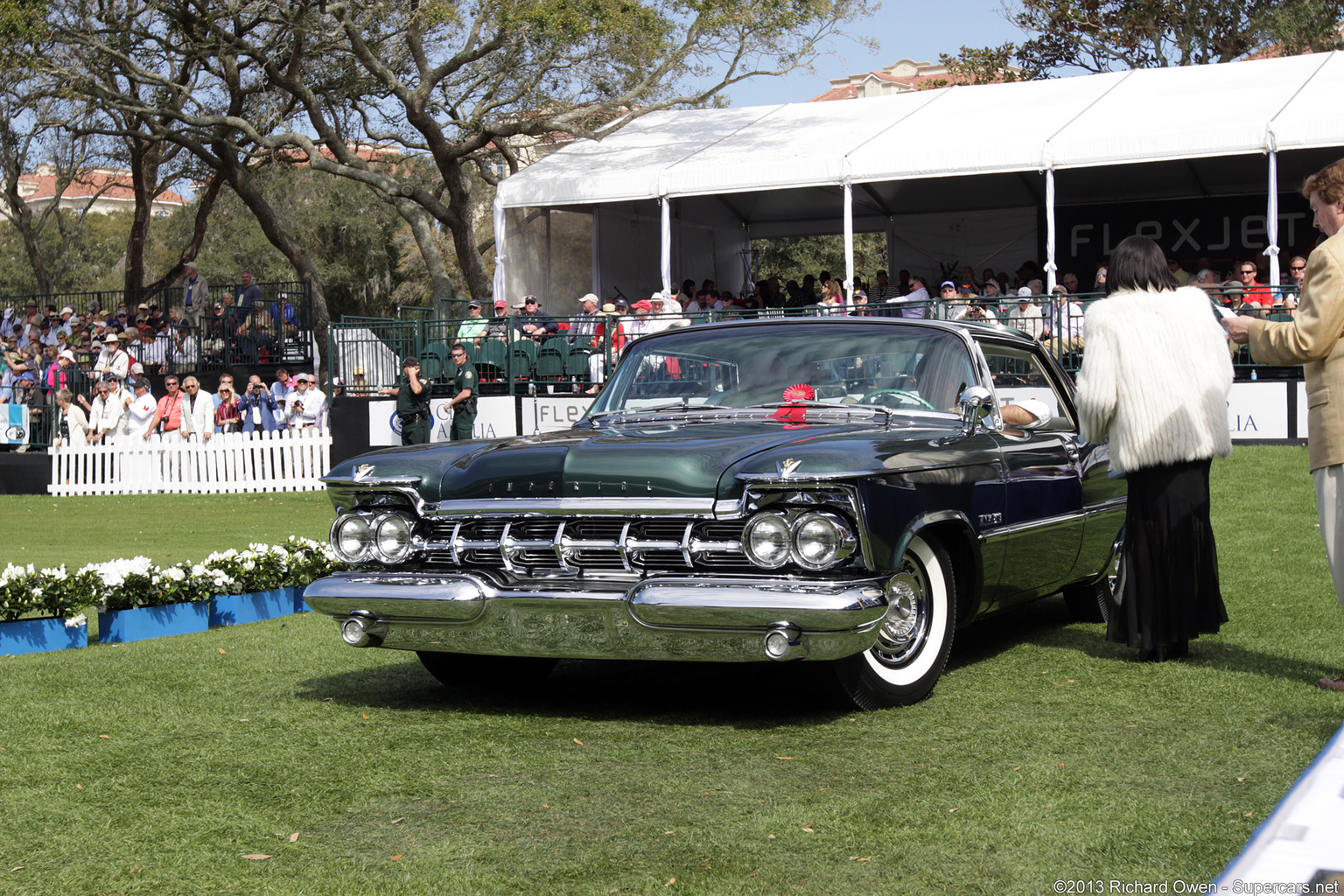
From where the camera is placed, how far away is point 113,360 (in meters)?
23.3

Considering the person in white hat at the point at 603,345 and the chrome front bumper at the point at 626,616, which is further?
the person in white hat at the point at 603,345

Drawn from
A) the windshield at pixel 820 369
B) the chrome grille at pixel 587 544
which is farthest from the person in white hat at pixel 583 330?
the chrome grille at pixel 587 544

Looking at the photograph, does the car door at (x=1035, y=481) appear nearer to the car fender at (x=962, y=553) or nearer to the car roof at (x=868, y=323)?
the car roof at (x=868, y=323)

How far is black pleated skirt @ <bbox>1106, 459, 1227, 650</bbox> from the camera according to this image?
19.2ft

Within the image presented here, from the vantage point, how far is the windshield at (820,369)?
19.6ft

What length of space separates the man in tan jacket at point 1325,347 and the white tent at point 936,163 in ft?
46.0

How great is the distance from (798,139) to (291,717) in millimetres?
18206

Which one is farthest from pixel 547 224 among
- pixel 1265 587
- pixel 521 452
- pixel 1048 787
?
pixel 1048 787

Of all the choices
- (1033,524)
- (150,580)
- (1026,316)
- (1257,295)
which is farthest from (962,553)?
(1257,295)

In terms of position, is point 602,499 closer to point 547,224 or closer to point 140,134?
point 547,224

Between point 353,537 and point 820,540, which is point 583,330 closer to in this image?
point 353,537

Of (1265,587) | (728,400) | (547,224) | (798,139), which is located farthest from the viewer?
Result: (547,224)

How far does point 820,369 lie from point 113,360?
20074mm

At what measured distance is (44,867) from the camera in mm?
3623
